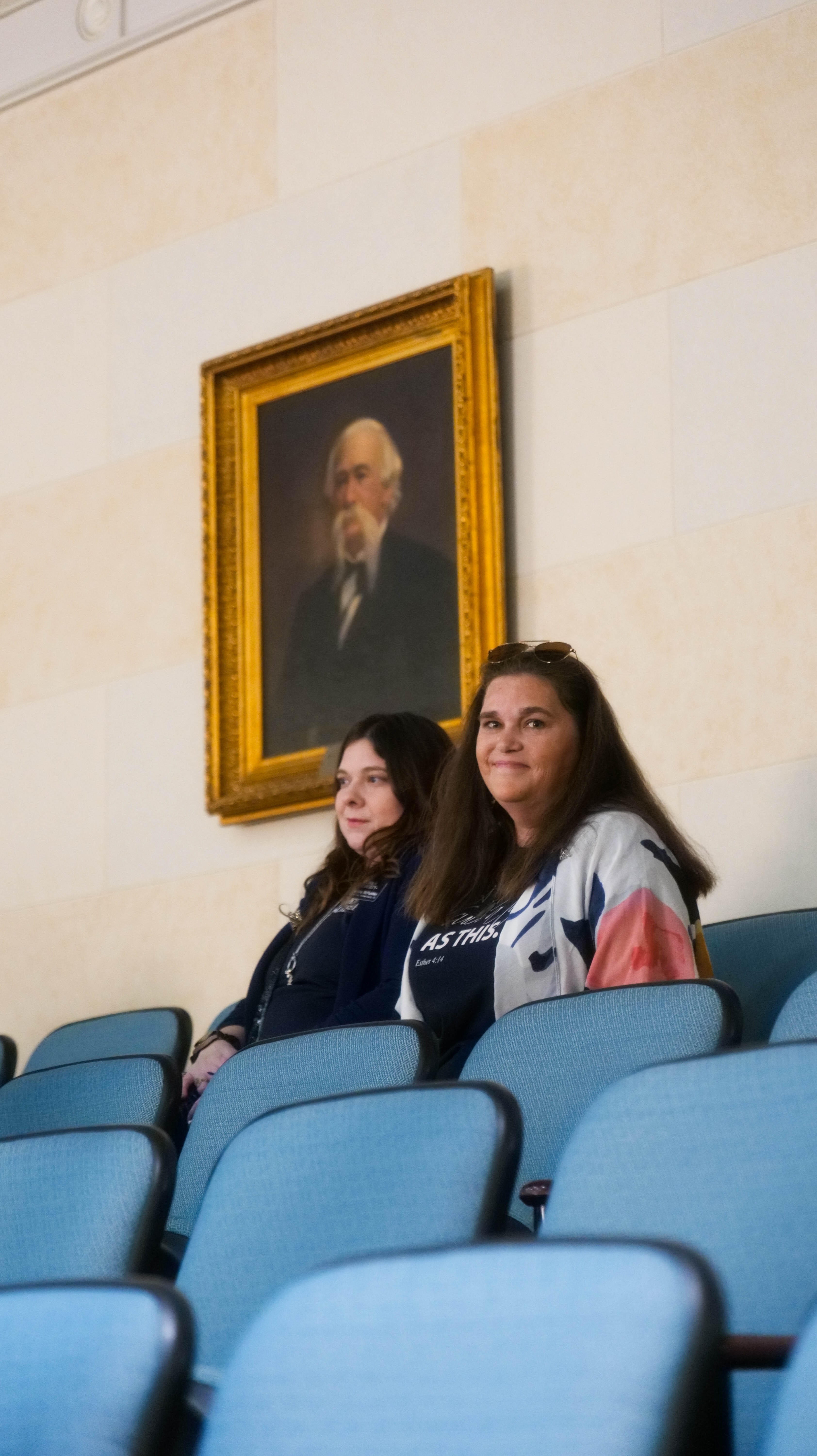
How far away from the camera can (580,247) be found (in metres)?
4.51

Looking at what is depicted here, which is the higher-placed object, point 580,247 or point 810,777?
point 580,247

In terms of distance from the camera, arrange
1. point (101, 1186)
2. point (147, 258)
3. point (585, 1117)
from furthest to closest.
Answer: point (147, 258) → point (101, 1186) → point (585, 1117)

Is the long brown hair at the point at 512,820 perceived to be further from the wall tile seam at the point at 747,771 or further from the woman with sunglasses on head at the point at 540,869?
the wall tile seam at the point at 747,771

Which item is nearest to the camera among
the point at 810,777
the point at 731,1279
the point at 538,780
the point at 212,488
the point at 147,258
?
the point at 731,1279

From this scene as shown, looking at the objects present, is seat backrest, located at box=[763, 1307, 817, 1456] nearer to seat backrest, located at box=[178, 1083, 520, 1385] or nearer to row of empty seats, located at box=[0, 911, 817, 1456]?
row of empty seats, located at box=[0, 911, 817, 1456]

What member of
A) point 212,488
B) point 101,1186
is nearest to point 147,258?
point 212,488

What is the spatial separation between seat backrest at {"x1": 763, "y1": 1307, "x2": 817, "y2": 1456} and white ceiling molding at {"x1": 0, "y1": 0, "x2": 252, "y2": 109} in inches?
198

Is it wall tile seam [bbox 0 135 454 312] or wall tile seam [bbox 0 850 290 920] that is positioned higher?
wall tile seam [bbox 0 135 454 312]

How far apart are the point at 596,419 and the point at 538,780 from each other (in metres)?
1.67

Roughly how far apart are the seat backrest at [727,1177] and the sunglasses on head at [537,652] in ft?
5.08

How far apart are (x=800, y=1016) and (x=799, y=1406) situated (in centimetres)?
97

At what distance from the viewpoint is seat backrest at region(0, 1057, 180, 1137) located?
263cm

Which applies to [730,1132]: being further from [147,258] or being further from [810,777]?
[147,258]

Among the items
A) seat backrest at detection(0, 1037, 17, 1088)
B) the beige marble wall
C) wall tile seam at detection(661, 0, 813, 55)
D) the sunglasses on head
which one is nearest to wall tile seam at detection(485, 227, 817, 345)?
the beige marble wall
